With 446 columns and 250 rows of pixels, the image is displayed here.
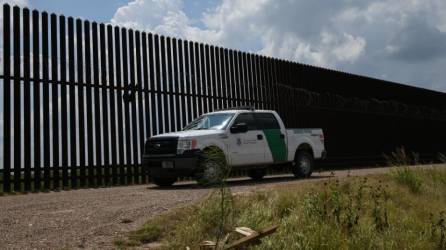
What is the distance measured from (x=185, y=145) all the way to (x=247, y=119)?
2120mm

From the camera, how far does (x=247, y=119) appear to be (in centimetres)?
1388

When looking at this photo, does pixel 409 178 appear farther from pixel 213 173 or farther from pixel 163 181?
pixel 213 173

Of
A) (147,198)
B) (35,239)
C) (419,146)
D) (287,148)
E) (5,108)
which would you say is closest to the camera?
(35,239)

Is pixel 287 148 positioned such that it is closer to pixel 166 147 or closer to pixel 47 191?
pixel 166 147

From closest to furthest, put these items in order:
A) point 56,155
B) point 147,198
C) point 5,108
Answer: point 147,198 < point 5,108 < point 56,155

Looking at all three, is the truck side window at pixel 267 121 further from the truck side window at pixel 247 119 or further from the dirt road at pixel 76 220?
the dirt road at pixel 76 220

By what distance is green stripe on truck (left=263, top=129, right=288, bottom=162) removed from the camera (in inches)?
560

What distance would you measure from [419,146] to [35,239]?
87.8 feet

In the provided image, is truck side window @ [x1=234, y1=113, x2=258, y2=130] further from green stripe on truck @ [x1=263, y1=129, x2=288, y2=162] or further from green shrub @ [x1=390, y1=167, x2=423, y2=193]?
green shrub @ [x1=390, y1=167, x2=423, y2=193]

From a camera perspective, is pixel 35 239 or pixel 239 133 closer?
pixel 35 239

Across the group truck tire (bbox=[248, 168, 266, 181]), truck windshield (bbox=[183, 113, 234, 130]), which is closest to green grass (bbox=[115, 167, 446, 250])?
truck windshield (bbox=[183, 113, 234, 130])

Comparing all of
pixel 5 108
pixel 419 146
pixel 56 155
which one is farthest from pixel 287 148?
pixel 419 146

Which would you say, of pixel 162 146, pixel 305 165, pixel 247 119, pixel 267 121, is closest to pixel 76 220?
pixel 162 146

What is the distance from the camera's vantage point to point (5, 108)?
1189 centimetres
